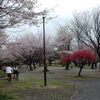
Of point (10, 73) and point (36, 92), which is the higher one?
point (10, 73)

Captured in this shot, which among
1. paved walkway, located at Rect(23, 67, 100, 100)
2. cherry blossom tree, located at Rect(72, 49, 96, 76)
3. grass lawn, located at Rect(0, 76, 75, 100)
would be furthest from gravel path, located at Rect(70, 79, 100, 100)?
cherry blossom tree, located at Rect(72, 49, 96, 76)

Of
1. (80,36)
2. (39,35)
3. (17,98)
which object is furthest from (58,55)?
(17,98)

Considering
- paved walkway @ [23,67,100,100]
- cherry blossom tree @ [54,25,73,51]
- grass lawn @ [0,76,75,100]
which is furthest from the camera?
cherry blossom tree @ [54,25,73,51]

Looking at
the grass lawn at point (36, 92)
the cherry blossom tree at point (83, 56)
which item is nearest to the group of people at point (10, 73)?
the grass lawn at point (36, 92)

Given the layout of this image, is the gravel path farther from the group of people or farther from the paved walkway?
the group of people

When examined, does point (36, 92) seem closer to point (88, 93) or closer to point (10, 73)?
point (88, 93)

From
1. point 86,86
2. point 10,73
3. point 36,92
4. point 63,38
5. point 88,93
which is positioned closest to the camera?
point 88,93

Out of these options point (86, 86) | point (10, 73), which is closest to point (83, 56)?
point (10, 73)

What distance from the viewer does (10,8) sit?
11352 mm

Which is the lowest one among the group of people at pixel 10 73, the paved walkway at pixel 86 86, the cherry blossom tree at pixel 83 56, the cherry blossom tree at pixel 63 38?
the paved walkway at pixel 86 86

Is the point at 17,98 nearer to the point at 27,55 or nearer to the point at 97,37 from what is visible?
the point at 97,37

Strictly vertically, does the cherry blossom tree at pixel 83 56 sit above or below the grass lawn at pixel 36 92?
above

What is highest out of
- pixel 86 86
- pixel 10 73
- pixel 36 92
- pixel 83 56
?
pixel 83 56

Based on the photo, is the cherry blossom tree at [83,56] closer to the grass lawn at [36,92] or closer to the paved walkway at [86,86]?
the paved walkway at [86,86]
